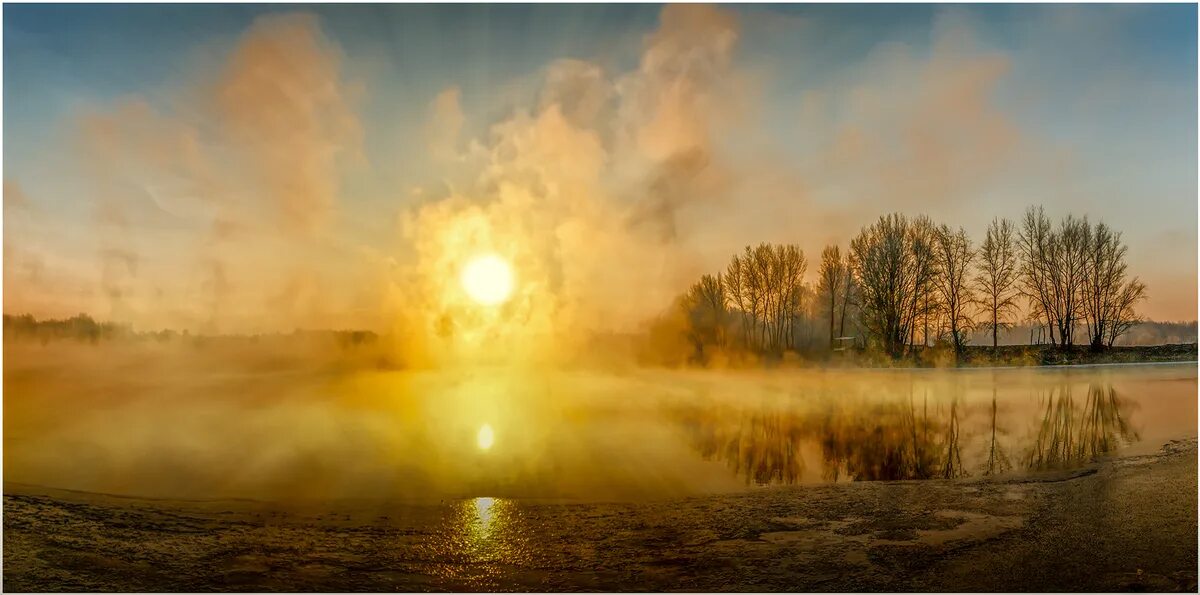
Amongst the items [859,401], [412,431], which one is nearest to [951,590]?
[412,431]

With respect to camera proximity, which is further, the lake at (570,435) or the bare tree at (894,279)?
the bare tree at (894,279)

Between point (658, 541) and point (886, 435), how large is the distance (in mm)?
11176

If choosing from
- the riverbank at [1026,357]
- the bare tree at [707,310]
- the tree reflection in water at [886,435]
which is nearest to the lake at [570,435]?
the tree reflection in water at [886,435]

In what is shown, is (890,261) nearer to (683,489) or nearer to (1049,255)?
(1049,255)

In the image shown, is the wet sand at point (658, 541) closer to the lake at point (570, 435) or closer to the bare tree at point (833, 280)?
the lake at point (570, 435)

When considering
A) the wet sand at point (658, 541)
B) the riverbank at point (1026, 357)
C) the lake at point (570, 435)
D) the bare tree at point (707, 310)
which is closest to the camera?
the wet sand at point (658, 541)

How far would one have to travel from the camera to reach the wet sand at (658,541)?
337 inches

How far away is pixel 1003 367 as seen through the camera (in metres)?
43.6

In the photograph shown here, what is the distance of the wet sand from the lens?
856 centimetres

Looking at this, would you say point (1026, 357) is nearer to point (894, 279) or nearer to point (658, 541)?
point (894, 279)

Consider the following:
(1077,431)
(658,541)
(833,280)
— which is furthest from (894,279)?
(658,541)

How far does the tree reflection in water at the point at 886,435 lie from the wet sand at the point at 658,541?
162cm

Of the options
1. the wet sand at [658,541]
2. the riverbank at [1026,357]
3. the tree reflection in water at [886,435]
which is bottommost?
the wet sand at [658,541]

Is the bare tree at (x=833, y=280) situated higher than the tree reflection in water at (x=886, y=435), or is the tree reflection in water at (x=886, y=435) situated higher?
the bare tree at (x=833, y=280)
